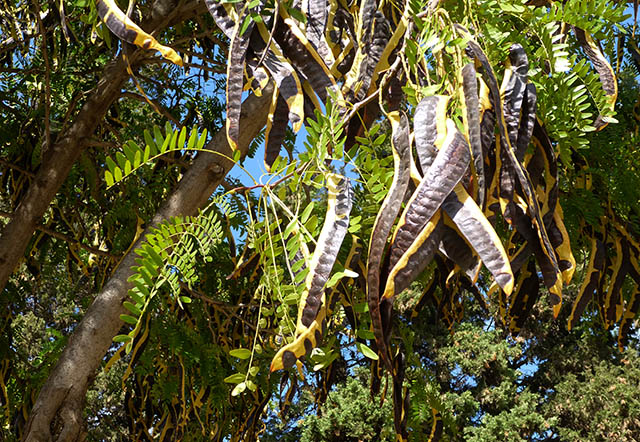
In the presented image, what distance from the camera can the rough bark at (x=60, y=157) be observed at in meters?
2.28

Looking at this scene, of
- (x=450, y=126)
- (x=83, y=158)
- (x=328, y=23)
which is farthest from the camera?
(x=83, y=158)

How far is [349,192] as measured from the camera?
2.45 ft

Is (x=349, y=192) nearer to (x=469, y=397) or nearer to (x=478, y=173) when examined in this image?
(x=478, y=173)

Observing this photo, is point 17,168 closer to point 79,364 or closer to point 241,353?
point 79,364

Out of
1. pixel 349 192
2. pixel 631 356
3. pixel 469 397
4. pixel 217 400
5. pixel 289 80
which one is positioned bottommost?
pixel 349 192

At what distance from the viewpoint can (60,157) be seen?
243 centimetres

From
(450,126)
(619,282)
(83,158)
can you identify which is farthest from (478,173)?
(83,158)

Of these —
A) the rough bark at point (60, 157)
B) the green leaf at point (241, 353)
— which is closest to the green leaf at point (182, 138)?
the green leaf at point (241, 353)

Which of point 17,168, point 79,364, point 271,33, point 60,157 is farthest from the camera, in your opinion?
point 17,168

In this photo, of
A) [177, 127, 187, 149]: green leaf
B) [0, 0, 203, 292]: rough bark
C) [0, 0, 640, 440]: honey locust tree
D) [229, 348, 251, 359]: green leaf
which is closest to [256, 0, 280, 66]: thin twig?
[0, 0, 640, 440]: honey locust tree

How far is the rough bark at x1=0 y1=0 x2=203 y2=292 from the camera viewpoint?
7.47 ft

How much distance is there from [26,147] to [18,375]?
37.3 inches

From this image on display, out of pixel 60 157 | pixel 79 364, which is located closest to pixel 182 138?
pixel 79 364

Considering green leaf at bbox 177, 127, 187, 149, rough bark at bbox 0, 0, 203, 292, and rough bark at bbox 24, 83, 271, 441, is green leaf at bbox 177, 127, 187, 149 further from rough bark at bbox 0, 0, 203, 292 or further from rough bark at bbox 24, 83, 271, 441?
rough bark at bbox 0, 0, 203, 292
